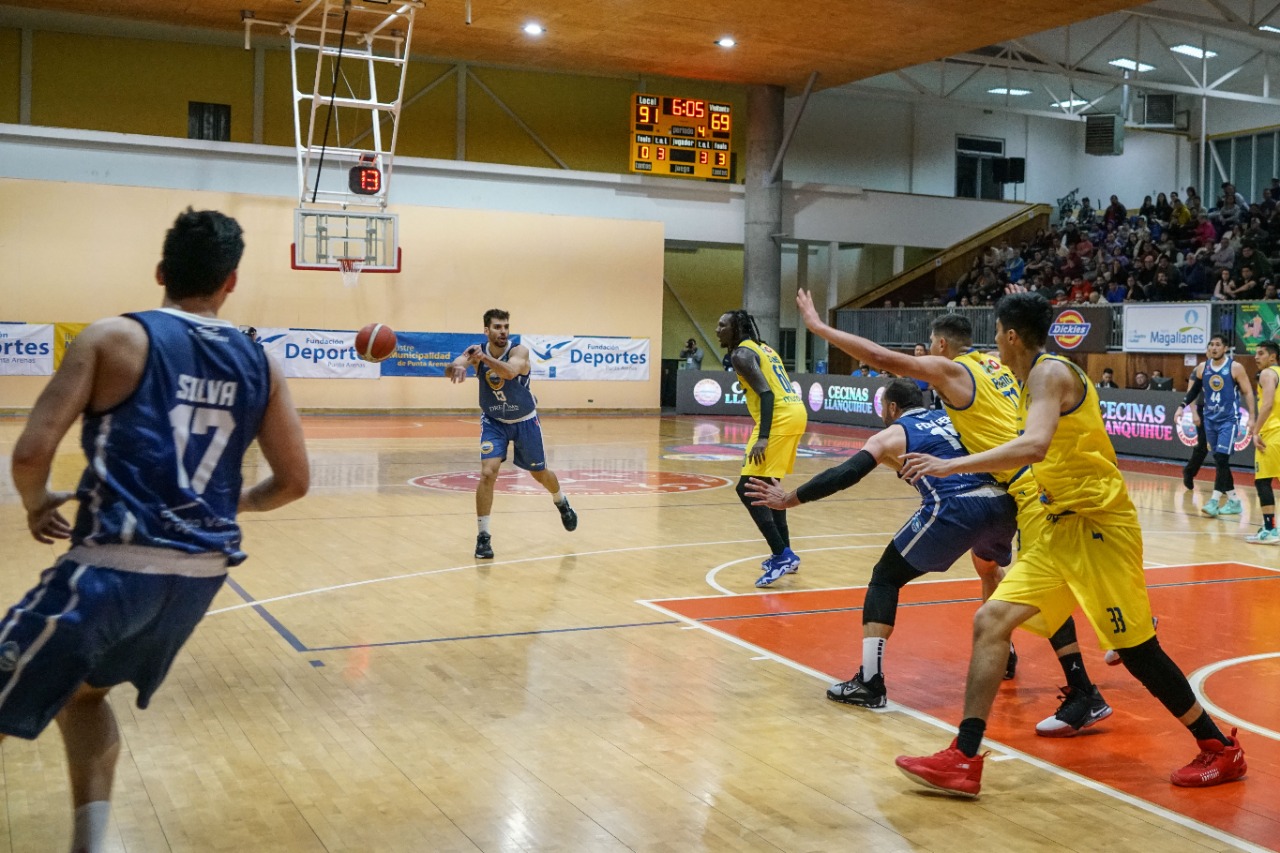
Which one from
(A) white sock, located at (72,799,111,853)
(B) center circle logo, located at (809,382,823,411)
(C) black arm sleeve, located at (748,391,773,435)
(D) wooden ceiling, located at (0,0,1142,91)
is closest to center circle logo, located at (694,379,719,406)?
(B) center circle logo, located at (809,382,823,411)

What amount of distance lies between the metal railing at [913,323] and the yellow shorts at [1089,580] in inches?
663

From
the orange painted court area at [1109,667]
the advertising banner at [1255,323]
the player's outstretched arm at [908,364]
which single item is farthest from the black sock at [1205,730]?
the advertising banner at [1255,323]

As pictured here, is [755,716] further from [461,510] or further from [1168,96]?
[1168,96]

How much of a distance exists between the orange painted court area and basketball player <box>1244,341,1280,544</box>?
5.83 feet

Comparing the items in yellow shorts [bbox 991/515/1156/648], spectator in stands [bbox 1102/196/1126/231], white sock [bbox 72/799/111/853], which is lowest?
white sock [bbox 72/799/111/853]

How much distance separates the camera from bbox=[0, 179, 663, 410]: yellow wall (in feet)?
76.1

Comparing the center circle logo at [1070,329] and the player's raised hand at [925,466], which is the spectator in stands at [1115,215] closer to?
the center circle logo at [1070,329]

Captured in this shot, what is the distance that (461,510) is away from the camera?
12.1 metres

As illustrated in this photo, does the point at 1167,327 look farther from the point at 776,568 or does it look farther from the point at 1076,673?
the point at 1076,673

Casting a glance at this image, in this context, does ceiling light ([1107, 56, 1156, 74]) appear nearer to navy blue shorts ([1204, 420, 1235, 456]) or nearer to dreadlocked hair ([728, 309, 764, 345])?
navy blue shorts ([1204, 420, 1235, 456])

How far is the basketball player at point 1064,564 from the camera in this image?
4.40m

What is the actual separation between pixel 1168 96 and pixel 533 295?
57.0 ft

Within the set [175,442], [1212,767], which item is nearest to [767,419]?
[1212,767]

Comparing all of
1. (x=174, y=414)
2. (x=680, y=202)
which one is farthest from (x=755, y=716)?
(x=680, y=202)
